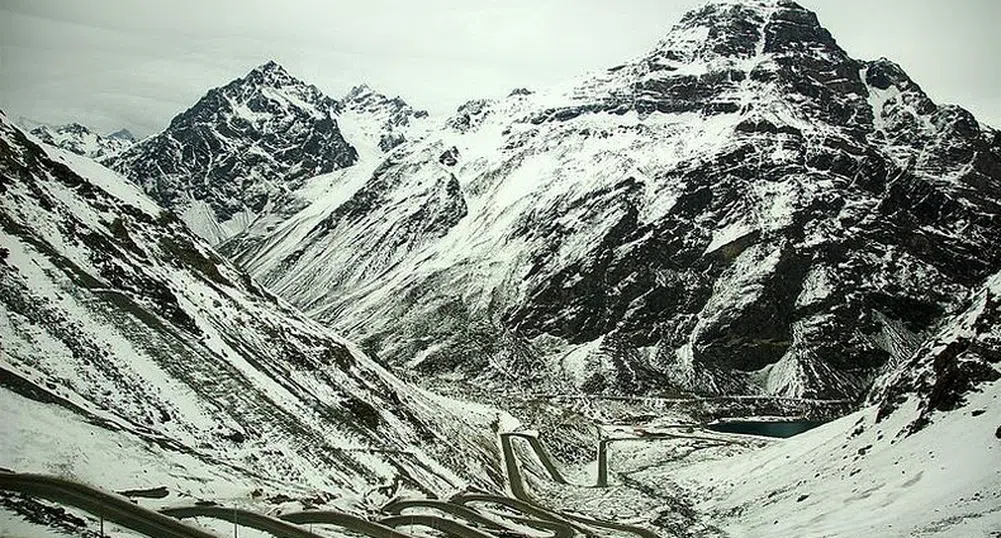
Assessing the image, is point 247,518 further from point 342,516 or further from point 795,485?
point 795,485

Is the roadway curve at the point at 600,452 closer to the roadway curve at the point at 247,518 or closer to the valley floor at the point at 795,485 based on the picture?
the valley floor at the point at 795,485

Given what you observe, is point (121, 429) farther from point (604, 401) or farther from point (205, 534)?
point (604, 401)

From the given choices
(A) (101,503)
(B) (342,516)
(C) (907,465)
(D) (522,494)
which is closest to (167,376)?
(B) (342,516)

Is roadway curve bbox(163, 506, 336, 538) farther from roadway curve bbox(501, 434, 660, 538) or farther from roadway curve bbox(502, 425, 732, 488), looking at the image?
roadway curve bbox(502, 425, 732, 488)

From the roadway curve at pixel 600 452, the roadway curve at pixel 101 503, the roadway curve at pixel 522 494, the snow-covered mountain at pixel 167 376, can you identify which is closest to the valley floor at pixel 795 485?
the roadway curve at pixel 522 494

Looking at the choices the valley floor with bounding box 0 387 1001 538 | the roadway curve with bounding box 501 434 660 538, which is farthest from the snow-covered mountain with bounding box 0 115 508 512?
the valley floor with bounding box 0 387 1001 538

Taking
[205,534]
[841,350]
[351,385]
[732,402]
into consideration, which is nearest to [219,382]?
[351,385]

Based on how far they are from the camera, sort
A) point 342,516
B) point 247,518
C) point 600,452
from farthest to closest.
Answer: point 600,452 → point 342,516 → point 247,518
